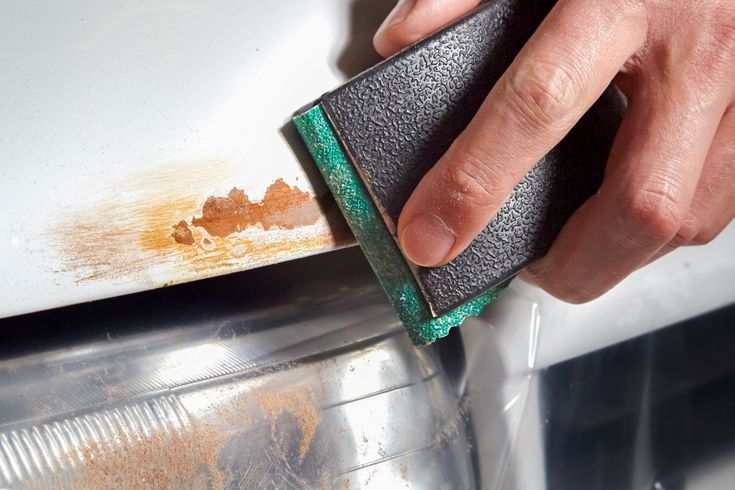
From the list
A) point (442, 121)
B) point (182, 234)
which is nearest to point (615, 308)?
point (442, 121)

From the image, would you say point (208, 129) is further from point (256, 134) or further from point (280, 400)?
point (280, 400)

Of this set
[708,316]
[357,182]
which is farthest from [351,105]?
[708,316]

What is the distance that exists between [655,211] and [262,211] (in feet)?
0.96

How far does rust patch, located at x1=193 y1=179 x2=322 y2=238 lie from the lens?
497 millimetres

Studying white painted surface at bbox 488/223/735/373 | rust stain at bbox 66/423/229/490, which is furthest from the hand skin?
rust stain at bbox 66/423/229/490

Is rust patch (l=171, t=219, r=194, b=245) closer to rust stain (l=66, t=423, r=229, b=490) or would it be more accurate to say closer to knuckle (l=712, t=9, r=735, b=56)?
rust stain (l=66, t=423, r=229, b=490)

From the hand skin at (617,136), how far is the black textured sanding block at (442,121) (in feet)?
0.09

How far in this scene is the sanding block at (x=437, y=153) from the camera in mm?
486

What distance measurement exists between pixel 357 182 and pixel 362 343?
8.9 inches

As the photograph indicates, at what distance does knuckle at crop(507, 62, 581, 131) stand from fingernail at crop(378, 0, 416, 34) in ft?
0.34

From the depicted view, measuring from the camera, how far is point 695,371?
764 mm

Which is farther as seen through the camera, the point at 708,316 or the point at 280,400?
the point at 708,316

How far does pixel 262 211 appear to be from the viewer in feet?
1.68

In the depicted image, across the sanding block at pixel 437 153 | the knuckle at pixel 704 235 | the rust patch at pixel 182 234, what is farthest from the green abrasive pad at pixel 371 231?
the knuckle at pixel 704 235
